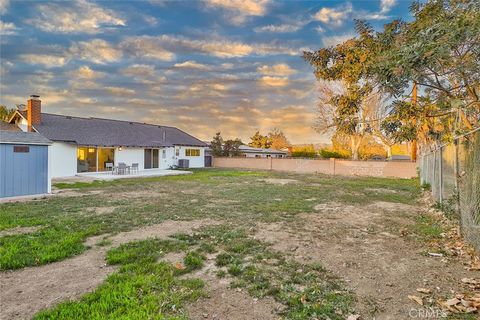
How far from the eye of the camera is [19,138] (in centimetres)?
937

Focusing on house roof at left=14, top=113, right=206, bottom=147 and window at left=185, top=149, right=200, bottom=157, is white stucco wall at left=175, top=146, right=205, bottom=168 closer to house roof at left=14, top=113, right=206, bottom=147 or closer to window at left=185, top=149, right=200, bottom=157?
window at left=185, top=149, right=200, bottom=157

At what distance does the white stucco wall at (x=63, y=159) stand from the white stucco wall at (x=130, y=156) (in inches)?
129

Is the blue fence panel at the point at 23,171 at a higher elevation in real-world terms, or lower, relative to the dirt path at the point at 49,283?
higher

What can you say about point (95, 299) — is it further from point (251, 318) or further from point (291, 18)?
point (291, 18)

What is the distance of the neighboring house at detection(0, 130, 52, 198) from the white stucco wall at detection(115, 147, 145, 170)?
448 inches

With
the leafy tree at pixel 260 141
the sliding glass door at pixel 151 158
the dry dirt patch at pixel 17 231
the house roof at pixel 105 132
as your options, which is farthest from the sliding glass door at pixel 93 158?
the leafy tree at pixel 260 141

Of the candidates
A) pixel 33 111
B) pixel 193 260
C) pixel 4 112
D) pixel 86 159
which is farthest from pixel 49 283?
pixel 4 112

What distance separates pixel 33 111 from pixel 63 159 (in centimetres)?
383

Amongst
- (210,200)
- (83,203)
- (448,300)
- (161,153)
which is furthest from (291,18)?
(161,153)

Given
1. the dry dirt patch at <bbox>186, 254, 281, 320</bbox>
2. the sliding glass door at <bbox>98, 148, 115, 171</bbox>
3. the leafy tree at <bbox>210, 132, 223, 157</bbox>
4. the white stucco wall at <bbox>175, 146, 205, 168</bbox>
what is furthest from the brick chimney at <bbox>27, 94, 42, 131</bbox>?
the dry dirt patch at <bbox>186, 254, 281, 320</bbox>

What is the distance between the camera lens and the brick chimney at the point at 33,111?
17453 mm

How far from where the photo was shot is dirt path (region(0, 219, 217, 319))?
9.25 feet

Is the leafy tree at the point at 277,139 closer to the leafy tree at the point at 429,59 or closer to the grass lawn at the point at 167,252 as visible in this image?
the leafy tree at the point at 429,59

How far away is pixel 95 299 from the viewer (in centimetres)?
289
